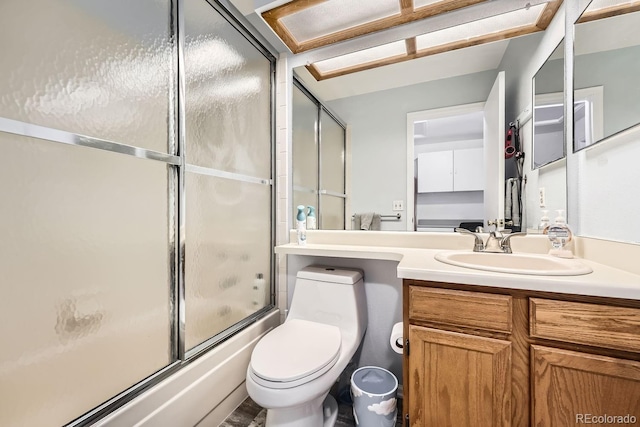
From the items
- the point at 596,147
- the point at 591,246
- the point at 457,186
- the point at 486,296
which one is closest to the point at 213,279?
the point at 486,296

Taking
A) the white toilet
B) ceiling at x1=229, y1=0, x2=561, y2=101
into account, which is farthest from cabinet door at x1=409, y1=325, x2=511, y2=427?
ceiling at x1=229, y1=0, x2=561, y2=101

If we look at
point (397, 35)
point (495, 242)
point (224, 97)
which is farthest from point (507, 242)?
point (224, 97)

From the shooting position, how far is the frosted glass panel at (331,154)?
1847 mm

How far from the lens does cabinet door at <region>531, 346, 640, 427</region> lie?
0.74m

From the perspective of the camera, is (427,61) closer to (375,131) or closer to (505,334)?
(375,131)

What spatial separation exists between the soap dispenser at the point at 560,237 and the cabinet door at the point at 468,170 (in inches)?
14.4

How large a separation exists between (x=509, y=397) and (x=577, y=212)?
89cm

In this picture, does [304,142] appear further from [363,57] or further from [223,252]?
[223,252]

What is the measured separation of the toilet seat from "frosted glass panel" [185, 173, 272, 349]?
1.09 ft

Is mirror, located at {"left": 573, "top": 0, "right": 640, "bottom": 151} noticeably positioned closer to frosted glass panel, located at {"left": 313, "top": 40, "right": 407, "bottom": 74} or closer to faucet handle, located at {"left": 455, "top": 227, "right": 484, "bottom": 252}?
faucet handle, located at {"left": 455, "top": 227, "right": 484, "bottom": 252}

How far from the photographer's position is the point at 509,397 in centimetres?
85

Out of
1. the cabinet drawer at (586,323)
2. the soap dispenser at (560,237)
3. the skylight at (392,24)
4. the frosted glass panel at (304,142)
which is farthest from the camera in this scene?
the frosted glass panel at (304,142)

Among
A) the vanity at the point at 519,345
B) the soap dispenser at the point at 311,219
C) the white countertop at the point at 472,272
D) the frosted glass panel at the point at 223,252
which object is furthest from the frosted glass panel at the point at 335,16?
the vanity at the point at 519,345

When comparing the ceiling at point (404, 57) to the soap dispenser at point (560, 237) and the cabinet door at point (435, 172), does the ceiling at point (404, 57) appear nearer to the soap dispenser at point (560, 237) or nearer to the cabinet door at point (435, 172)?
the cabinet door at point (435, 172)
